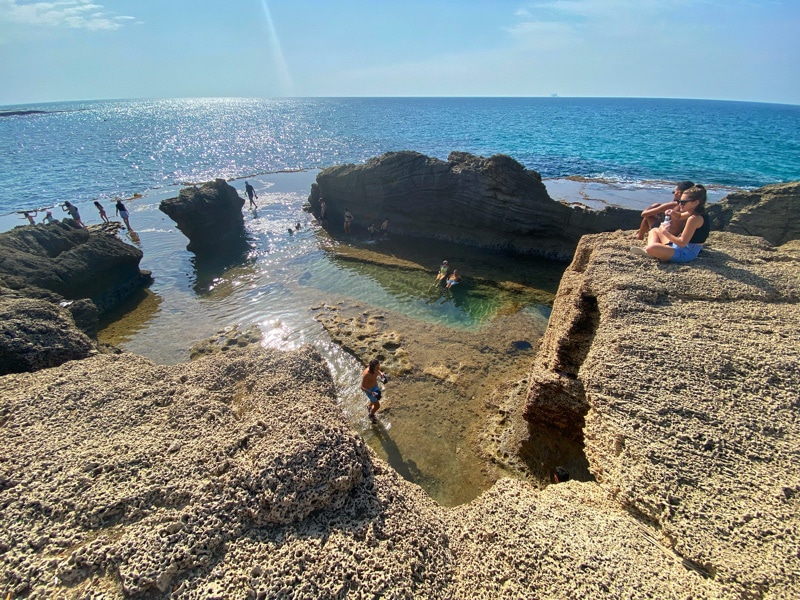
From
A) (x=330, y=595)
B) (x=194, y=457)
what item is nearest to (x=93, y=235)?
(x=194, y=457)

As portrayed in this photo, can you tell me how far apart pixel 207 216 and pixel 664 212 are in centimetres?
2313

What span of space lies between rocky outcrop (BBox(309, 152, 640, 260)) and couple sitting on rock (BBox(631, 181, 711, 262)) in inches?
444

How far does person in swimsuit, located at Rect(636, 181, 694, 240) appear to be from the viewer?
8.19 meters

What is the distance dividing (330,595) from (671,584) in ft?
10.8

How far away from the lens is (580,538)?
4.01m

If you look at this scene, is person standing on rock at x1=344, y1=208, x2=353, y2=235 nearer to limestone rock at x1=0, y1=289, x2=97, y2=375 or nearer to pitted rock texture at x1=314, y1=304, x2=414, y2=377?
pitted rock texture at x1=314, y1=304, x2=414, y2=377

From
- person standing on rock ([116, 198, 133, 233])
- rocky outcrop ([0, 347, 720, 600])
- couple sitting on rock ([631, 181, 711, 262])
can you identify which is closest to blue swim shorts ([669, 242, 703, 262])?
couple sitting on rock ([631, 181, 711, 262])

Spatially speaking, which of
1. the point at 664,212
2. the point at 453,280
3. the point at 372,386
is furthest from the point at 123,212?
the point at 664,212

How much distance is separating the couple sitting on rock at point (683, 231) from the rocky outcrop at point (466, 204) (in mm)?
11273

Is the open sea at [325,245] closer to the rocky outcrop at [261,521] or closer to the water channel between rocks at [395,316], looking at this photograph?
the water channel between rocks at [395,316]

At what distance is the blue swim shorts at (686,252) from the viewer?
7.91m

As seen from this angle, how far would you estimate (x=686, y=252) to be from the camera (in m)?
7.95

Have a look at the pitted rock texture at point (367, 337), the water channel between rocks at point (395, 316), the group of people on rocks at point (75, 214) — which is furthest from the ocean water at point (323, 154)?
the pitted rock texture at point (367, 337)

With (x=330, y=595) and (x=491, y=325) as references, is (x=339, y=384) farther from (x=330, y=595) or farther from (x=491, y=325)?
(x=330, y=595)
